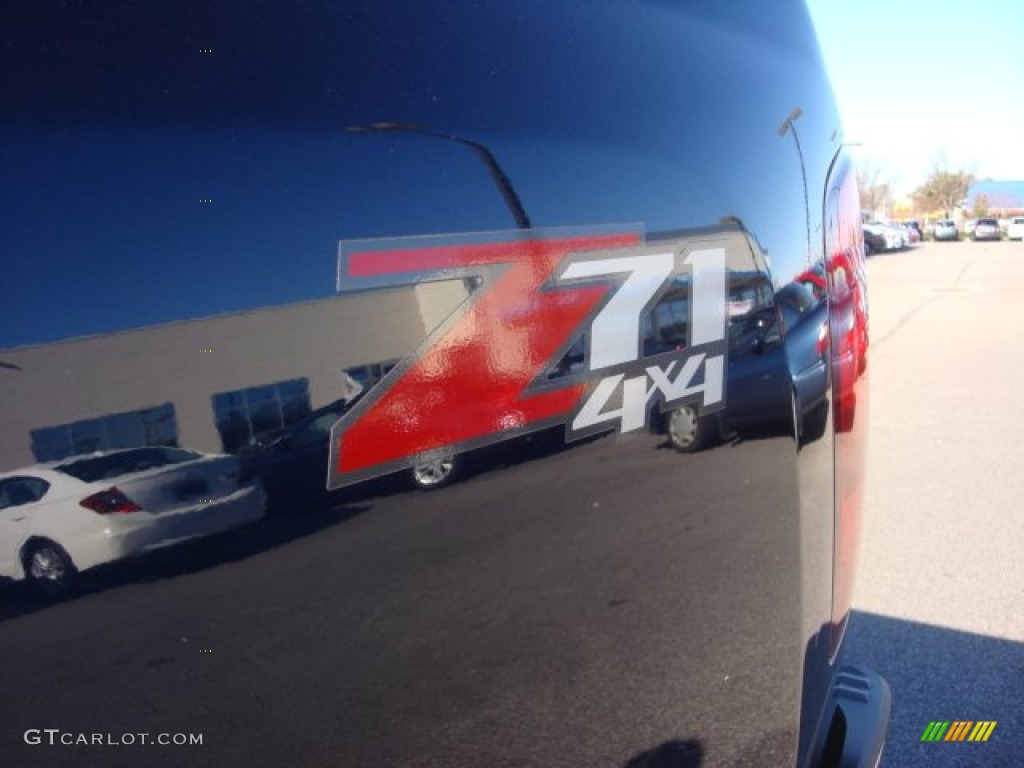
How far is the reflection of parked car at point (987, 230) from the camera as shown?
49.5m

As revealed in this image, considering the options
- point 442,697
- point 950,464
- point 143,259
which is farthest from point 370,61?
point 950,464

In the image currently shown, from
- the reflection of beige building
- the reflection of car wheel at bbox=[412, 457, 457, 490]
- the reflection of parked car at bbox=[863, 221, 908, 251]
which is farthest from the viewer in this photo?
the reflection of parked car at bbox=[863, 221, 908, 251]

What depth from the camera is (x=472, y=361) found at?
1005 mm

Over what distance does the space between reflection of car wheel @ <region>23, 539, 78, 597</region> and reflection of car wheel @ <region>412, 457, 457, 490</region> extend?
372 millimetres

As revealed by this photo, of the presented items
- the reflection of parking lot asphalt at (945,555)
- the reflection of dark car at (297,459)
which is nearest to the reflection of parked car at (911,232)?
the reflection of parking lot asphalt at (945,555)

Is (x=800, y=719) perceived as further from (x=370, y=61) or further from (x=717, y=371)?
(x=370, y=61)

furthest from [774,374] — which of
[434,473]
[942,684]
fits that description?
[942,684]

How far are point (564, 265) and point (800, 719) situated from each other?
1.01m

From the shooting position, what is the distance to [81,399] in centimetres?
81

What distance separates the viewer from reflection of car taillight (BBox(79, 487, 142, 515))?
83cm

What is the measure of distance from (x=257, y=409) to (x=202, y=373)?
7 centimetres

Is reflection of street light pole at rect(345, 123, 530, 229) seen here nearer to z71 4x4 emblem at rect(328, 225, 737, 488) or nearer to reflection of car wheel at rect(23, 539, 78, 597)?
z71 4x4 emblem at rect(328, 225, 737, 488)

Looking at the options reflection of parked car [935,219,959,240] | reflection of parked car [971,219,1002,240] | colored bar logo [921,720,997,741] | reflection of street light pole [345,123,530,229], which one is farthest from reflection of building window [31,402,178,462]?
reflection of parked car [935,219,959,240]

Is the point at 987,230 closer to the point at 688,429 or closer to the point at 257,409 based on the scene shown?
the point at 688,429
